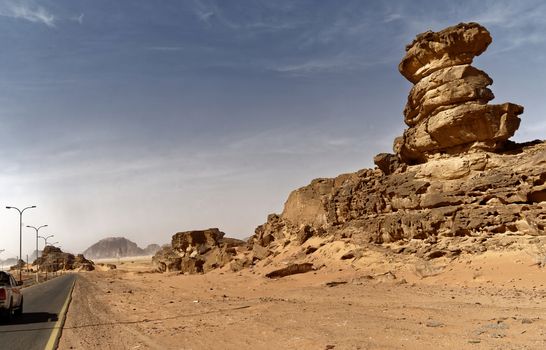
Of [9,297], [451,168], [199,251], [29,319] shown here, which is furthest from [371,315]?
[199,251]

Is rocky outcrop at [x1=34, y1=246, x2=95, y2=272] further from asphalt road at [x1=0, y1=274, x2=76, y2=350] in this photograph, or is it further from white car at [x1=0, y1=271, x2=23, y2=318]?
asphalt road at [x1=0, y1=274, x2=76, y2=350]

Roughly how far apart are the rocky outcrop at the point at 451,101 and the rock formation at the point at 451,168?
6 centimetres

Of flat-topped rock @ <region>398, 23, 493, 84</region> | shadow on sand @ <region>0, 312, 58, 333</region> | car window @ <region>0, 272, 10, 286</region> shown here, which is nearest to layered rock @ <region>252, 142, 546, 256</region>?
flat-topped rock @ <region>398, 23, 493, 84</region>

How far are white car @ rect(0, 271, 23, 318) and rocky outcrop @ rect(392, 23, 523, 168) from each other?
926 inches

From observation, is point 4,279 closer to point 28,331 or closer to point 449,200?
point 28,331

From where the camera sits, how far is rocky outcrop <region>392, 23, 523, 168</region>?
2473cm

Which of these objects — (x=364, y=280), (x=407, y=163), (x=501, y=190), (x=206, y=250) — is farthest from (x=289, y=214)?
(x=501, y=190)

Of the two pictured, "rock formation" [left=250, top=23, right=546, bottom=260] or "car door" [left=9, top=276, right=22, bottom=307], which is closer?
"car door" [left=9, top=276, right=22, bottom=307]

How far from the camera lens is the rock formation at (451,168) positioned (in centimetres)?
2184

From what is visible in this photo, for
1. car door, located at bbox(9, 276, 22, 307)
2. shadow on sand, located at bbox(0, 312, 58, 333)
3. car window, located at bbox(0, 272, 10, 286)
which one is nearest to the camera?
shadow on sand, located at bbox(0, 312, 58, 333)

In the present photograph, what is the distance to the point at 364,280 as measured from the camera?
24.6 meters

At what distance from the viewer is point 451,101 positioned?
2627cm

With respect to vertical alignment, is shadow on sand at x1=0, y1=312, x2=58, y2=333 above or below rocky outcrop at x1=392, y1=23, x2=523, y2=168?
→ below

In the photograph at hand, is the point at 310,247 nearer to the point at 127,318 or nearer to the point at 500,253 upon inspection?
the point at 500,253
